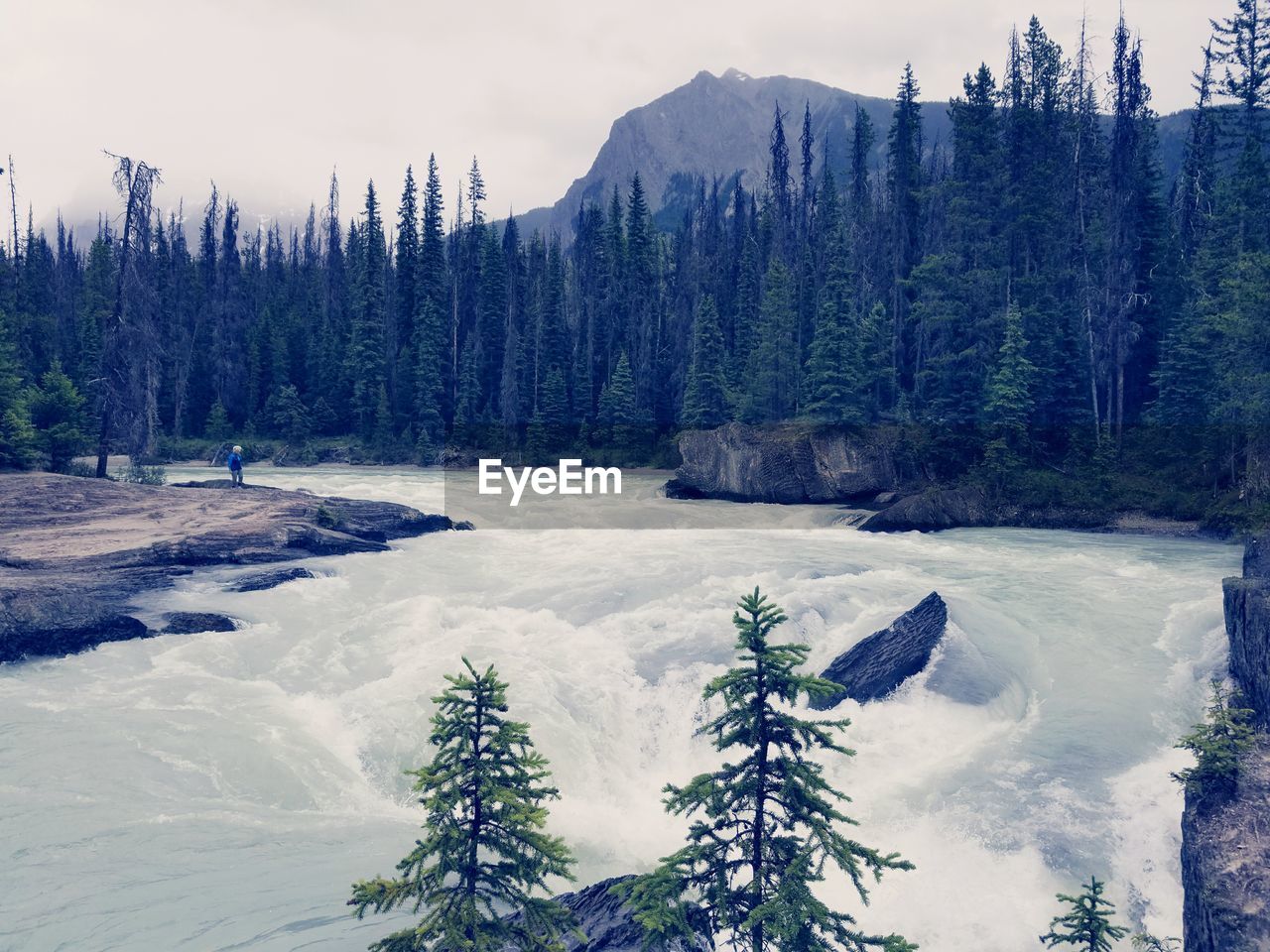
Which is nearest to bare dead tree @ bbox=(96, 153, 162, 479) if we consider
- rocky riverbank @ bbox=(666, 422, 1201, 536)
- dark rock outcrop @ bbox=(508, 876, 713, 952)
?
rocky riverbank @ bbox=(666, 422, 1201, 536)

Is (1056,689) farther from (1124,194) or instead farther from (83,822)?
(1124,194)

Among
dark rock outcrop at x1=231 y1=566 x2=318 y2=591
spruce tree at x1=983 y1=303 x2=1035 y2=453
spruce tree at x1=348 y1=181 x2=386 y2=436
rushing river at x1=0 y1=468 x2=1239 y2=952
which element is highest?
spruce tree at x1=348 y1=181 x2=386 y2=436

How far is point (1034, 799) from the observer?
10.1 meters

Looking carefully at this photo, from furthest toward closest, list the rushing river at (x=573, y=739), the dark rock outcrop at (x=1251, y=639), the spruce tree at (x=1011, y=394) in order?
the spruce tree at (x=1011, y=394) < the dark rock outcrop at (x=1251, y=639) < the rushing river at (x=573, y=739)

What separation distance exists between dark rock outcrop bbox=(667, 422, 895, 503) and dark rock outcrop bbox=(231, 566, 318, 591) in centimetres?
2206

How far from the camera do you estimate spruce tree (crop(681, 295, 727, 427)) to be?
54219mm

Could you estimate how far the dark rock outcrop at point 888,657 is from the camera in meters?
13.0

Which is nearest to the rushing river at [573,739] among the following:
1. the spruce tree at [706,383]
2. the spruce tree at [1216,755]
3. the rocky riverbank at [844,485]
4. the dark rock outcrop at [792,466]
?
the spruce tree at [1216,755]

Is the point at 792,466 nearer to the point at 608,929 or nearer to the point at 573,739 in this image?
the point at 573,739

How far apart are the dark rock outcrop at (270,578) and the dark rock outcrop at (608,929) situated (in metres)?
14.0

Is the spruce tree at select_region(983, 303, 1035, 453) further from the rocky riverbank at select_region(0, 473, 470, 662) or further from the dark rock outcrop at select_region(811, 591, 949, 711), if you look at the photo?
the rocky riverbank at select_region(0, 473, 470, 662)

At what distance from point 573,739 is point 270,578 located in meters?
10.3

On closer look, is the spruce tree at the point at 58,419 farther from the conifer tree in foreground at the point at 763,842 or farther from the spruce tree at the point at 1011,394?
the spruce tree at the point at 1011,394


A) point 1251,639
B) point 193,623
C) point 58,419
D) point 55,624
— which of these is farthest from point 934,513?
point 58,419
